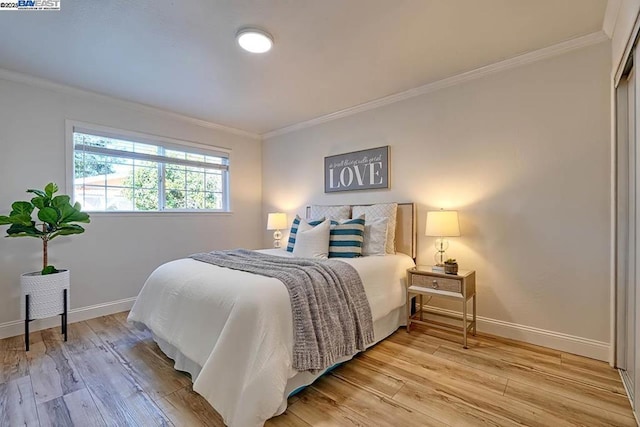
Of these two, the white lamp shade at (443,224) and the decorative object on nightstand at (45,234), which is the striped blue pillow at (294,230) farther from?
the decorative object on nightstand at (45,234)

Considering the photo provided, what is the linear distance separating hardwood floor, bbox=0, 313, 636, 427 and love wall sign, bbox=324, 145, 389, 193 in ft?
5.96

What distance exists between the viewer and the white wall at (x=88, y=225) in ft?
8.85

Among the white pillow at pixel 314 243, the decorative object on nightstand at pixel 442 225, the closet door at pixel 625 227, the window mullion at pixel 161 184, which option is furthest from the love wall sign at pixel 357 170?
the window mullion at pixel 161 184

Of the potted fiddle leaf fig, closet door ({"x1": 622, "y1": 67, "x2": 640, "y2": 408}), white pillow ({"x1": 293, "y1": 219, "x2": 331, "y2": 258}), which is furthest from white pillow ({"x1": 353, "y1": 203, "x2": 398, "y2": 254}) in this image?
the potted fiddle leaf fig

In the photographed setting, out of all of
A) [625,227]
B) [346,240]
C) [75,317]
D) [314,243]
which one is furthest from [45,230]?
[625,227]

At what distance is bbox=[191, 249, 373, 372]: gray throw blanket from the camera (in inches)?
66.9

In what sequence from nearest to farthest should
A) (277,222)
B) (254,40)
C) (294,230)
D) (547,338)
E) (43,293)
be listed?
(254,40) < (547,338) < (43,293) < (294,230) < (277,222)

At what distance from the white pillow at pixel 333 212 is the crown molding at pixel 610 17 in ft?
8.25

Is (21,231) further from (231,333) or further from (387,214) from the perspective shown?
(387,214)

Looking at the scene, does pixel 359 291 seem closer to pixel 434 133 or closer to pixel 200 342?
pixel 200 342

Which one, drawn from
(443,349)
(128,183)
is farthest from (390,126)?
(128,183)

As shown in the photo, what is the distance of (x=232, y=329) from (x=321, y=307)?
1.86ft

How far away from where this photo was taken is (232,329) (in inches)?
62.2

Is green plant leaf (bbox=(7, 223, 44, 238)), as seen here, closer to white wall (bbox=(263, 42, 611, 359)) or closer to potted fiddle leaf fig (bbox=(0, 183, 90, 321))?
potted fiddle leaf fig (bbox=(0, 183, 90, 321))
